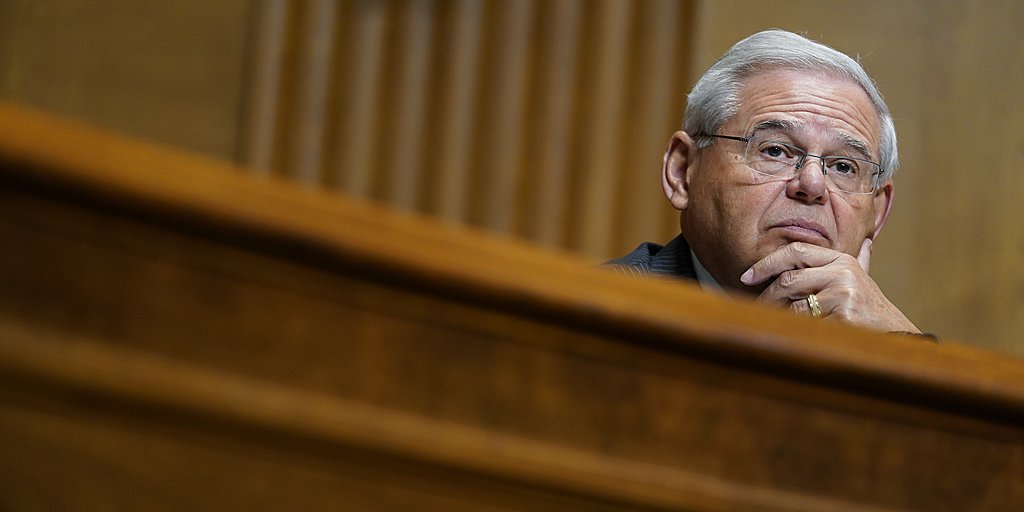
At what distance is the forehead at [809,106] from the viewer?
2.12m

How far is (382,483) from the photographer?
2.35 ft

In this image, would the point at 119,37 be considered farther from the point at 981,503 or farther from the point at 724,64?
the point at 981,503

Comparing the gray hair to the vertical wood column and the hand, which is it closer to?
the hand

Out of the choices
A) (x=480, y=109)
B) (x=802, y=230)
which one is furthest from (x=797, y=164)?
(x=480, y=109)

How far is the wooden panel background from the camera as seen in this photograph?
110 inches

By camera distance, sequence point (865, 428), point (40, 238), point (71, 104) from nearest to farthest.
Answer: point (40, 238), point (865, 428), point (71, 104)

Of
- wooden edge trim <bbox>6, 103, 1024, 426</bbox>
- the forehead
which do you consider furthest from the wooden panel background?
wooden edge trim <bbox>6, 103, 1024, 426</bbox>

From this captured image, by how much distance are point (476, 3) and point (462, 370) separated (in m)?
2.30

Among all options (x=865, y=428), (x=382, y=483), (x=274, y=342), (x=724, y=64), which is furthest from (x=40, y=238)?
(x=724, y=64)

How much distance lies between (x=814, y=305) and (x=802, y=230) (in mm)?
210

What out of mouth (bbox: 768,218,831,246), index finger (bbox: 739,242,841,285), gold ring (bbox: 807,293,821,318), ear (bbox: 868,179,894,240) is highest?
ear (bbox: 868,179,894,240)

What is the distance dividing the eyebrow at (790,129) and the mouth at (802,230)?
0.19 metres

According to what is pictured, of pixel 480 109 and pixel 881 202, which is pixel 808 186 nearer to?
pixel 881 202

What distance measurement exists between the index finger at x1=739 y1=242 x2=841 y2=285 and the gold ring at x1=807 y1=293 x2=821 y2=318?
70 millimetres
